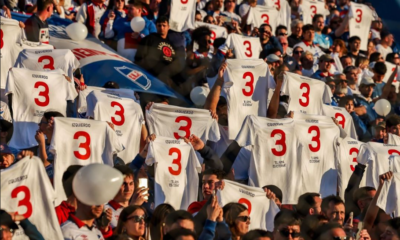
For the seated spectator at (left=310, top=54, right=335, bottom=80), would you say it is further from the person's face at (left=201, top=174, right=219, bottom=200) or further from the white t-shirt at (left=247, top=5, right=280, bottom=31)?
the person's face at (left=201, top=174, right=219, bottom=200)

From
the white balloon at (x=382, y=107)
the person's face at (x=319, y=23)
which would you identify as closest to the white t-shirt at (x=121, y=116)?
the white balloon at (x=382, y=107)

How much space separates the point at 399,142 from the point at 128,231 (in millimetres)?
5225

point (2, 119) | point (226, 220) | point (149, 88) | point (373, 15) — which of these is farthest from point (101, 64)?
point (373, 15)

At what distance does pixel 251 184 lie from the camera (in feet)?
33.8

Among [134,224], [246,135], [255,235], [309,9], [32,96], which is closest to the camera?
[134,224]

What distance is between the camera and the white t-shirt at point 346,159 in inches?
436

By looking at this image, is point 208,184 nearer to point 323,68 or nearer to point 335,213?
point 335,213

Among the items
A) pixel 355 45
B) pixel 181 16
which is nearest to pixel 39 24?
pixel 181 16

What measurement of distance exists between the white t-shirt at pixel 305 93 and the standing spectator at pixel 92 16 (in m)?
3.20

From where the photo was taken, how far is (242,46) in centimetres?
1372

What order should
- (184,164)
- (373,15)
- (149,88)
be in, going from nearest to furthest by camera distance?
1. (184,164)
2. (149,88)
3. (373,15)

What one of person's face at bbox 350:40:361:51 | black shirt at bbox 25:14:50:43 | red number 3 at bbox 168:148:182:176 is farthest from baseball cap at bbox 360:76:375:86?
red number 3 at bbox 168:148:182:176

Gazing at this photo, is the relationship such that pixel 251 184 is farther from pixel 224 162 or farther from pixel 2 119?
pixel 2 119

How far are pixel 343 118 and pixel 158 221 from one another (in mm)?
4746
